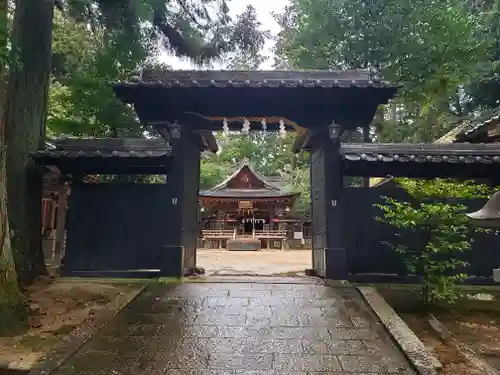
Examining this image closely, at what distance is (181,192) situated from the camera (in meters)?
8.72

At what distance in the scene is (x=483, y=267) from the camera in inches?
328

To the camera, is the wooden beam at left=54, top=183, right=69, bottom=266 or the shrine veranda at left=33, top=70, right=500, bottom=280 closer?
the shrine veranda at left=33, top=70, right=500, bottom=280

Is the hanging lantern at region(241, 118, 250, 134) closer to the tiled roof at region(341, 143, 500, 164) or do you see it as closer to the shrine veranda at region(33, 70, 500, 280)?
the shrine veranda at region(33, 70, 500, 280)

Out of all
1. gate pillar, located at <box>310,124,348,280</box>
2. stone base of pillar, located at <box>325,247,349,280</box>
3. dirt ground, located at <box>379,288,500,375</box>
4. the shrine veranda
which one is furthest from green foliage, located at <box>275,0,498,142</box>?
dirt ground, located at <box>379,288,500,375</box>

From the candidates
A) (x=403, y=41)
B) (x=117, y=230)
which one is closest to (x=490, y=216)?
(x=117, y=230)

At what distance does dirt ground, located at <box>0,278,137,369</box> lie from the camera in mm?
4523

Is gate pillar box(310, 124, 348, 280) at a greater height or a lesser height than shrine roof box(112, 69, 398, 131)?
lesser

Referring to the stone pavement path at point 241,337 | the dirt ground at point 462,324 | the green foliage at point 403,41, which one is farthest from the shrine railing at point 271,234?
the stone pavement path at point 241,337

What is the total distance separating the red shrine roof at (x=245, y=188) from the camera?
2722 cm

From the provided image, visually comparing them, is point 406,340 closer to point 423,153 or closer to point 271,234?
point 423,153

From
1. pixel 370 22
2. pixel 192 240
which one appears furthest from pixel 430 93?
pixel 192 240

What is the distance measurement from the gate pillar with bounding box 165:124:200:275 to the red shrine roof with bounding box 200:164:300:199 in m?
17.9

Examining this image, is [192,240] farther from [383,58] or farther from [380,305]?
[383,58]

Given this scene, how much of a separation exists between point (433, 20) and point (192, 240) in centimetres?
1400
